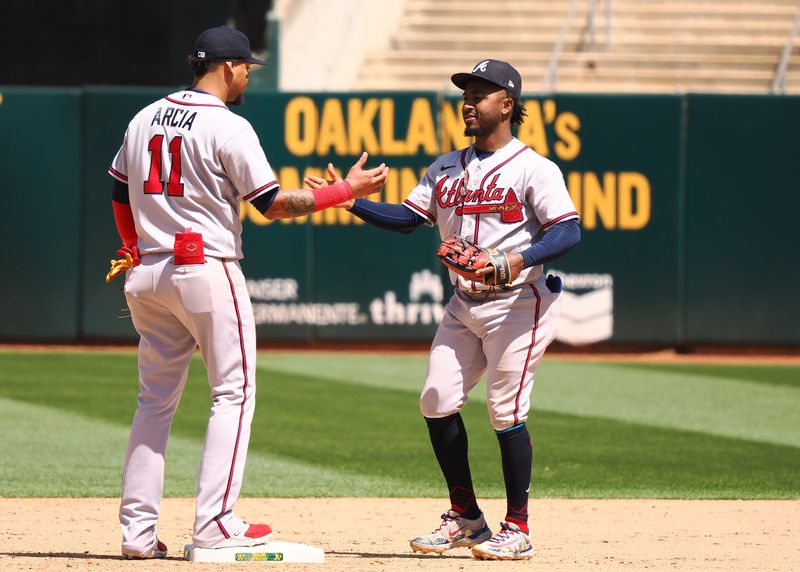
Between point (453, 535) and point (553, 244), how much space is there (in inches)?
49.0

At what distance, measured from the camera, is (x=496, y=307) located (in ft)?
18.7

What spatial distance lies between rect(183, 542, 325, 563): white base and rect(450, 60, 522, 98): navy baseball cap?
1952mm

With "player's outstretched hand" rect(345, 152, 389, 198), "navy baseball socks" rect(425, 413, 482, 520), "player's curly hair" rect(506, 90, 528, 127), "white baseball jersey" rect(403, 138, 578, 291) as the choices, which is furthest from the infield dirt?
"player's curly hair" rect(506, 90, 528, 127)

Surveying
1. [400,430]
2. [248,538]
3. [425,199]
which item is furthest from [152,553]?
[400,430]

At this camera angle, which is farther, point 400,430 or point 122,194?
point 400,430

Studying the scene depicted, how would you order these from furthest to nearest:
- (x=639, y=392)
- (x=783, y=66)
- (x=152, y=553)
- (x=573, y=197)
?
1. (x=783, y=66)
2. (x=573, y=197)
3. (x=639, y=392)
4. (x=152, y=553)

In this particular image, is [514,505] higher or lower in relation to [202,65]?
lower

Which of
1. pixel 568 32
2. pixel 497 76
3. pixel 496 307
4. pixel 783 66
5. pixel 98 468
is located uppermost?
pixel 497 76

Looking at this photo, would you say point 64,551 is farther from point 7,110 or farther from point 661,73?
point 661,73

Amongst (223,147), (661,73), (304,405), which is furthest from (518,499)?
(661,73)

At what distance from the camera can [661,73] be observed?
18.5 meters

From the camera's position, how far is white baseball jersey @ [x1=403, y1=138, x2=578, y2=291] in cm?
566

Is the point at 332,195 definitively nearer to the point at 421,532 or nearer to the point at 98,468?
the point at 421,532

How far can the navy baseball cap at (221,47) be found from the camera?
534cm
